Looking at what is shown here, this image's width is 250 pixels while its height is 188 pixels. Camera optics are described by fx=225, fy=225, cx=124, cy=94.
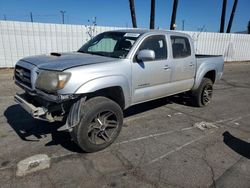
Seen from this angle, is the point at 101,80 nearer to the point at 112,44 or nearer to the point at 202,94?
the point at 112,44

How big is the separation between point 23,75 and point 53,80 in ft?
3.13

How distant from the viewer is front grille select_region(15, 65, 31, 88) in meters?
3.66

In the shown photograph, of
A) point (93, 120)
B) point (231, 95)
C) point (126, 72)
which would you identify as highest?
point (126, 72)

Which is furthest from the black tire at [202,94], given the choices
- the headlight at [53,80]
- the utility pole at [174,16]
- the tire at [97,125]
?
the utility pole at [174,16]

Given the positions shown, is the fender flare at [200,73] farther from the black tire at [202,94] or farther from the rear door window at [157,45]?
the rear door window at [157,45]

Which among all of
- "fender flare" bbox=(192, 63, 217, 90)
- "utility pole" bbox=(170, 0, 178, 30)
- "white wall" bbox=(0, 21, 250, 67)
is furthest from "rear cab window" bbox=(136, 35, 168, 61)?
"utility pole" bbox=(170, 0, 178, 30)

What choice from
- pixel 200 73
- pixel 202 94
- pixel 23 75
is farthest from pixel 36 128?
pixel 202 94

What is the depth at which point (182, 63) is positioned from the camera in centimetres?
520

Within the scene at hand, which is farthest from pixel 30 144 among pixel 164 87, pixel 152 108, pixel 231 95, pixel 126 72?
pixel 231 95

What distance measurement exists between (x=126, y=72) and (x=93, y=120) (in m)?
1.00

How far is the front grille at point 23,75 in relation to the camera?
3.66 meters

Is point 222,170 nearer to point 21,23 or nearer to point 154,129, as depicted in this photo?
point 154,129

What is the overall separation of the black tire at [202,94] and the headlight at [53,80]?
13.0 feet

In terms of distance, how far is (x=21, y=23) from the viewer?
11.1 m
